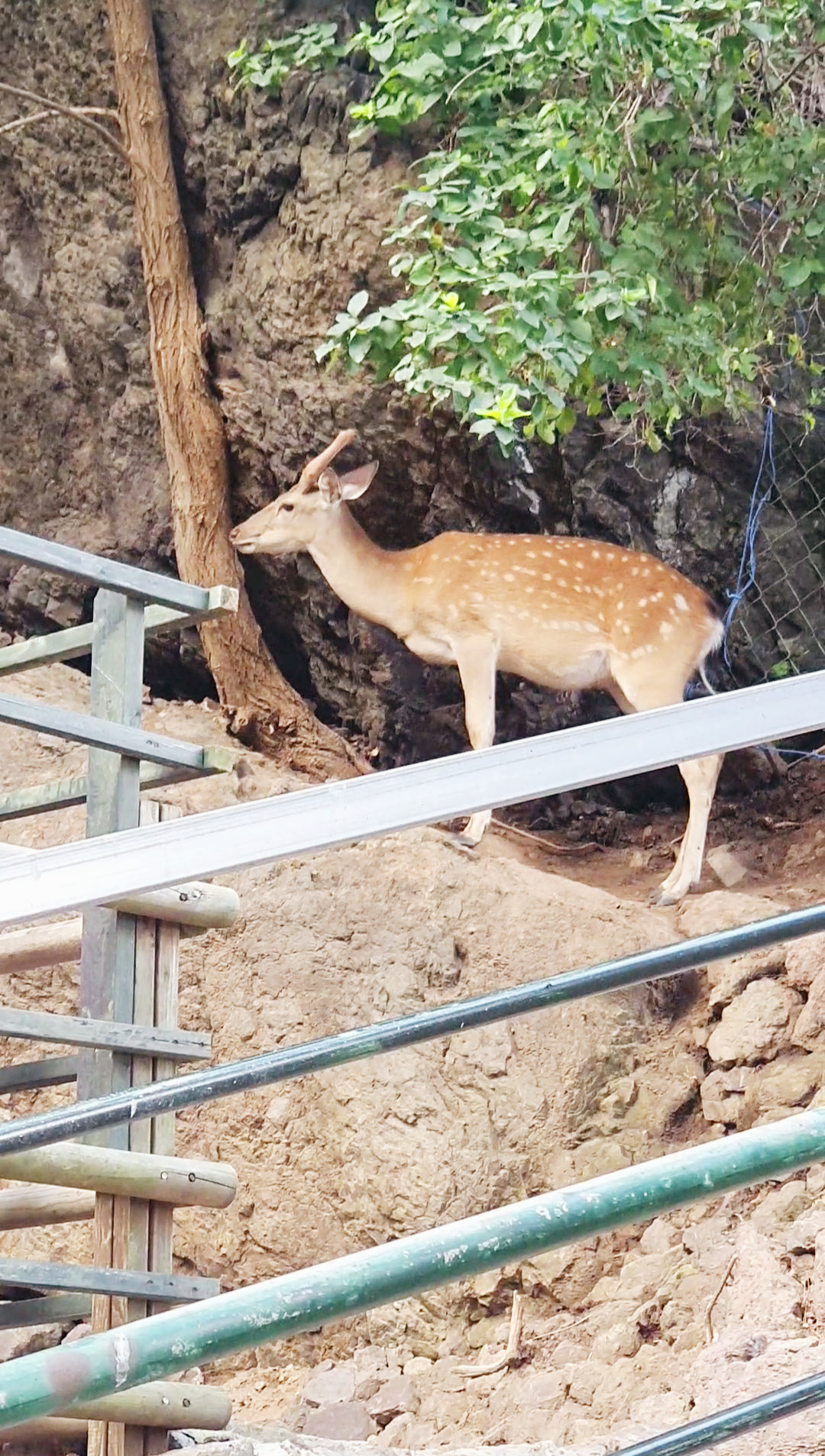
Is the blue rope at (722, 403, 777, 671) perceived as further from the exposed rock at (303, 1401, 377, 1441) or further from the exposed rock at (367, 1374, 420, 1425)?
the exposed rock at (303, 1401, 377, 1441)

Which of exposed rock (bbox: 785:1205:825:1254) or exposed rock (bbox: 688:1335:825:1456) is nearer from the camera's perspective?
exposed rock (bbox: 688:1335:825:1456)

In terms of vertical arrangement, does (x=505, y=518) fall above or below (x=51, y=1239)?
above

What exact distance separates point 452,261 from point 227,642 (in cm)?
233

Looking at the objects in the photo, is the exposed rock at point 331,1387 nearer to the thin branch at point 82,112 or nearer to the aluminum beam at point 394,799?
the aluminum beam at point 394,799

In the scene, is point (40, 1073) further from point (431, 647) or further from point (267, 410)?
point (267, 410)

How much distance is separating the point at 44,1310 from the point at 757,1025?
2.37 metres

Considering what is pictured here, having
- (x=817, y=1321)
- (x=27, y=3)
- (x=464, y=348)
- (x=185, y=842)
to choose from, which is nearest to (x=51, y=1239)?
(x=817, y=1321)

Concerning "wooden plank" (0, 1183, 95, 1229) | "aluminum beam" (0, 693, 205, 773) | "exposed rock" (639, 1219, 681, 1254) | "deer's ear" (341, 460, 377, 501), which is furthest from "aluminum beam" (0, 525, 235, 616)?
"deer's ear" (341, 460, 377, 501)

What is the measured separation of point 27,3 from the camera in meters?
7.25

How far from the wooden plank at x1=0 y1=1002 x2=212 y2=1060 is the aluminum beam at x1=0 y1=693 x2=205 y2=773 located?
52cm

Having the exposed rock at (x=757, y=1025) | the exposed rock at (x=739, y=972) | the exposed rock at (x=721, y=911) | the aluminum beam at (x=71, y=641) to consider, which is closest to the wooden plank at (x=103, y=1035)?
the aluminum beam at (x=71, y=641)

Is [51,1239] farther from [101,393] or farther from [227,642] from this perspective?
[101,393]

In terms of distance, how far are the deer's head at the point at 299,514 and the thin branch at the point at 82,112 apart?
64.4 inches

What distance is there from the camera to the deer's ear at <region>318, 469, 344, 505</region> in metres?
6.59
